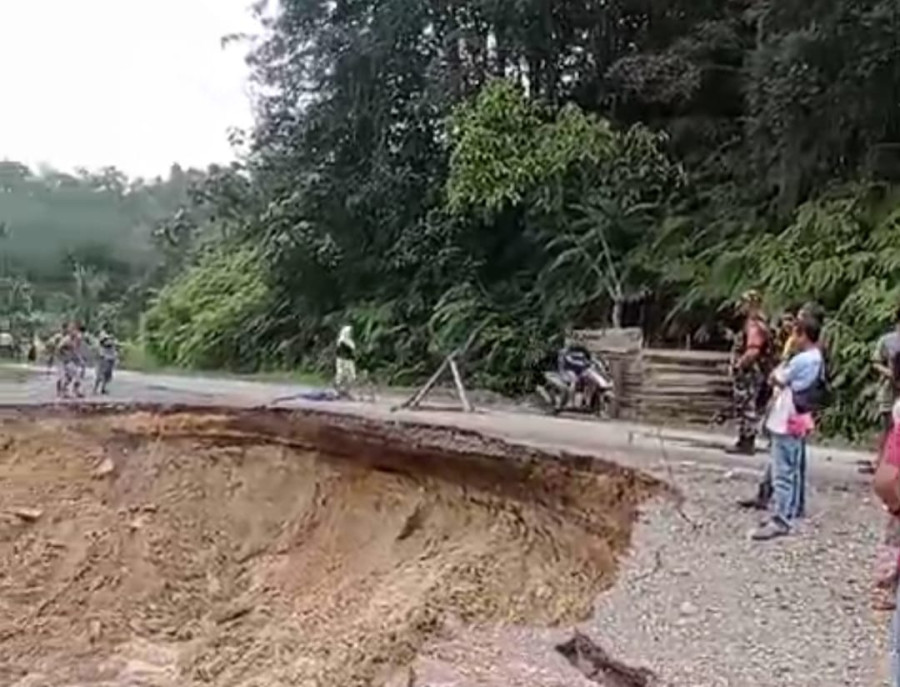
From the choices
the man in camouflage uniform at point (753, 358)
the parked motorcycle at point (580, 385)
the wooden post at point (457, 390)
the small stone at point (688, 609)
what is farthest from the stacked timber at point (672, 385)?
the small stone at point (688, 609)

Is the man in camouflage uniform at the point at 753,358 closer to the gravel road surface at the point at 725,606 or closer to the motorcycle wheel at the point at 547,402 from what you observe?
the gravel road surface at the point at 725,606

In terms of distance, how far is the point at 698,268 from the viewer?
19.0 meters

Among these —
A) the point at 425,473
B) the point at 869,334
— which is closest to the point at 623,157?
the point at 869,334

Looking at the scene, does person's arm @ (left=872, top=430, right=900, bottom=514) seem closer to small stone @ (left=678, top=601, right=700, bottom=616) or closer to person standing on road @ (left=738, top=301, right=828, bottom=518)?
small stone @ (left=678, top=601, right=700, bottom=616)

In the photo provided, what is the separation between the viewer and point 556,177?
68.4ft

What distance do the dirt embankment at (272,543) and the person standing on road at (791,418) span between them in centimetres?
135

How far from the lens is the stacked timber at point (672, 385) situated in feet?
54.4

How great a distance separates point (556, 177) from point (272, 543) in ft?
28.2

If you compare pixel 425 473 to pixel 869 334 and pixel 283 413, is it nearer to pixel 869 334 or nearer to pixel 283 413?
pixel 283 413

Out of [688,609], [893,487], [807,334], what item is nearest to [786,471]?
[807,334]

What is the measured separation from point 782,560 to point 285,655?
3.99 metres

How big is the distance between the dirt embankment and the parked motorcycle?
11.2 ft

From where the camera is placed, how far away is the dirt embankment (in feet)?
32.5

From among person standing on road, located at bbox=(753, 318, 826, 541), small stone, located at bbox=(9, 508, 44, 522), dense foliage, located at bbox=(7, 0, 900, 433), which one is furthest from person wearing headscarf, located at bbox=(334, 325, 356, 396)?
person standing on road, located at bbox=(753, 318, 826, 541)
